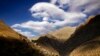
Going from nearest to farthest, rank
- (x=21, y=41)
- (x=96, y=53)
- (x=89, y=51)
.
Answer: (x=21, y=41)
(x=96, y=53)
(x=89, y=51)

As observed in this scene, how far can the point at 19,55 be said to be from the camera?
84125 millimetres

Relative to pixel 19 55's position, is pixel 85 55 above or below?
above

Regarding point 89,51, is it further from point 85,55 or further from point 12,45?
point 12,45

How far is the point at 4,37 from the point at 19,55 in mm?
9371

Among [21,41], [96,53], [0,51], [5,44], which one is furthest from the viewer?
[96,53]

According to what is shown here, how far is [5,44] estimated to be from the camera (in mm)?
84125

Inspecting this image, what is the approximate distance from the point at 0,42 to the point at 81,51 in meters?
89.8

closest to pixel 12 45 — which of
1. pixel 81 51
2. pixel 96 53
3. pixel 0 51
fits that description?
pixel 0 51

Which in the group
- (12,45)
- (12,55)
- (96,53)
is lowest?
(12,55)

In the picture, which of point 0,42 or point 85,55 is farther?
point 85,55

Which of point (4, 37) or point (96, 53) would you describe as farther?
point (96, 53)

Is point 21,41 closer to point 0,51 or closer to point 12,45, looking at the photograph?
point 12,45

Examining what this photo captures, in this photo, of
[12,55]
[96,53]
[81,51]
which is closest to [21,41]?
[12,55]

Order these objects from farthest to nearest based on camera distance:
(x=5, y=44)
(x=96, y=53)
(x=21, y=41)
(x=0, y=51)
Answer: (x=96, y=53), (x=21, y=41), (x=5, y=44), (x=0, y=51)
